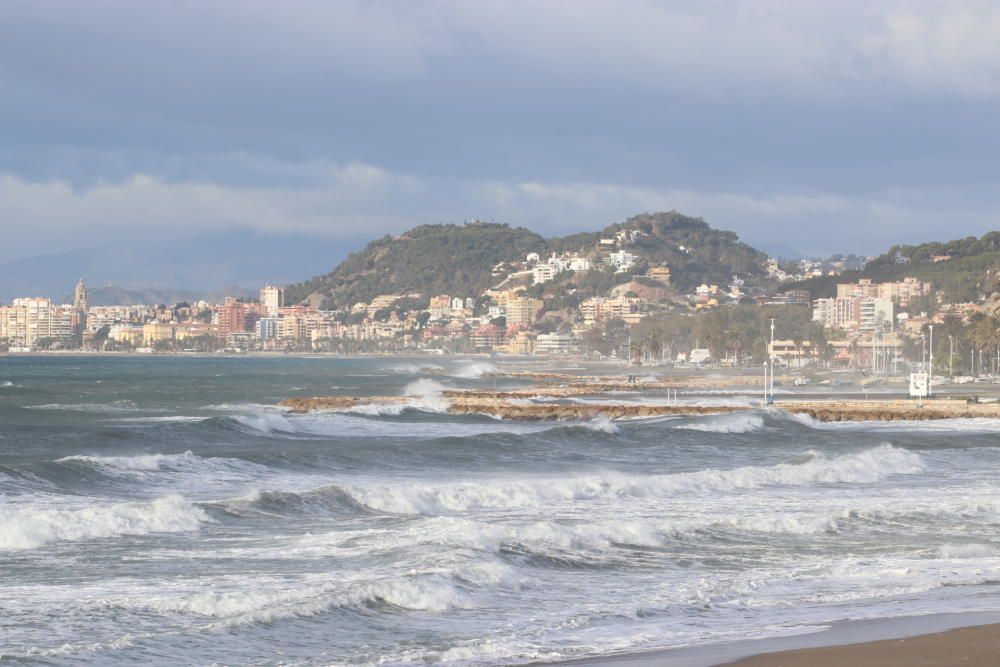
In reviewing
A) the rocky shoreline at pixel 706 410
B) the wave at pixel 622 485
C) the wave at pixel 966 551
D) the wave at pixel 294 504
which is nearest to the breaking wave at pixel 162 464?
the wave at pixel 622 485

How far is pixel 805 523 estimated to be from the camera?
1967cm

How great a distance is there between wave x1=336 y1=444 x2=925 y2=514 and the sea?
2.5 inches

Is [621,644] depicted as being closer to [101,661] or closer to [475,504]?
[101,661]

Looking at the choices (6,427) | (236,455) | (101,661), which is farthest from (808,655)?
(6,427)

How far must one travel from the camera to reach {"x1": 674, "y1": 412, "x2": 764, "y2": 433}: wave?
44000 mm

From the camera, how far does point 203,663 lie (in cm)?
1105

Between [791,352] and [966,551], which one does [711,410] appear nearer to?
[966,551]

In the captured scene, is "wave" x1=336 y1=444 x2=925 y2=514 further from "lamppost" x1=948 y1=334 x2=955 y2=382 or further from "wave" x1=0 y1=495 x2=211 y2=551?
"lamppost" x1=948 y1=334 x2=955 y2=382

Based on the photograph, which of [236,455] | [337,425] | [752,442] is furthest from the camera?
[337,425]

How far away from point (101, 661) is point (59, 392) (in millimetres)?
76378

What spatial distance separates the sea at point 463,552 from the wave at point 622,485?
63mm

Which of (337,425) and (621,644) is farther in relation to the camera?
(337,425)

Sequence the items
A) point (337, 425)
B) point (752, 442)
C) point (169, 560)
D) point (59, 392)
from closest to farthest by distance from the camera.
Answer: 1. point (169, 560)
2. point (752, 442)
3. point (337, 425)
4. point (59, 392)

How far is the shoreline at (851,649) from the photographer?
439 inches
